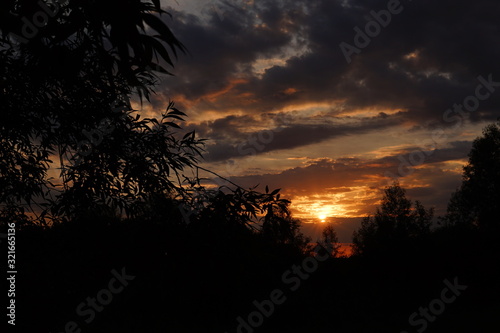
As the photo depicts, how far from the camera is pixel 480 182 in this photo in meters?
35.1

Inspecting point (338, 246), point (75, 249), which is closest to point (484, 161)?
point (338, 246)

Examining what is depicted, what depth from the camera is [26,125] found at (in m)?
6.64

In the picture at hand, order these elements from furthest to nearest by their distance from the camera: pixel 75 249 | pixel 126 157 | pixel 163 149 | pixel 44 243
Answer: pixel 75 249
pixel 44 243
pixel 163 149
pixel 126 157

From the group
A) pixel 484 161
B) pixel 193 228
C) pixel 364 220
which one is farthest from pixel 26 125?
pixel 364 220

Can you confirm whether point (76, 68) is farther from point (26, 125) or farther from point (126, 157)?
point (26, 125)

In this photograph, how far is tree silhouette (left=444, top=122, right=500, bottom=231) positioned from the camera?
34.4 m

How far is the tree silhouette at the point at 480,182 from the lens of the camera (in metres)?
34.4

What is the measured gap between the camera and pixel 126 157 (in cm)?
652

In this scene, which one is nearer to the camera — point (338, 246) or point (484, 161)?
point (338, 246)

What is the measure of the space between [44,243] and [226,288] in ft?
24.0

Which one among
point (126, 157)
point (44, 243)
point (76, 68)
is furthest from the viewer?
point (44, 243)

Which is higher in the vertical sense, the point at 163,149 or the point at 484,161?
the point at 484,161

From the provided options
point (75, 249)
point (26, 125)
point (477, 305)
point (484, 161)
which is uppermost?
point (484, 161)

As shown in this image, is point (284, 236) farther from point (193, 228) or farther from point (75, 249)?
point (75, 249)
